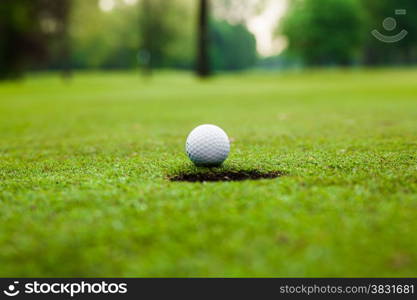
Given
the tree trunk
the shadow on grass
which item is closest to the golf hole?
the shadow on grass

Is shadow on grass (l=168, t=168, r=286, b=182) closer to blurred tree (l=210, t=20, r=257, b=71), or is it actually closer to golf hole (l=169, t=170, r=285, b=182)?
golf hole (l=169, t=170, r=285, b=182)

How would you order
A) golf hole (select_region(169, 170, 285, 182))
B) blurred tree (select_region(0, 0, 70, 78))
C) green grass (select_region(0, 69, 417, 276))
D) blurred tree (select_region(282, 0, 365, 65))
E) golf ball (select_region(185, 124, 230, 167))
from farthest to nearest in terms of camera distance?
blurred tree (select_region(282, 0, 365, 65)), blurred tree (select_region(0, 0, 70, 78)), golf ball (select_region(185, 124, 230, 167)), golf hole (select_region(169, 170, 285, 182)), green grass (select_region(0, 69, 417, 276))

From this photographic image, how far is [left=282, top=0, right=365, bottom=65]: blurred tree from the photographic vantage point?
50219 mm

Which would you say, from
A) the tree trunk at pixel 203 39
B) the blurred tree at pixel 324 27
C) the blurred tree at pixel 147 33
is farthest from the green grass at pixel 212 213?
the blurred tree at pixel 147 33

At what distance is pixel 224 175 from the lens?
13.3 feet

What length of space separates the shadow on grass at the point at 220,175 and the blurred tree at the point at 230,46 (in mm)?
77668

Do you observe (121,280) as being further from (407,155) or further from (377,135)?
(377,135)

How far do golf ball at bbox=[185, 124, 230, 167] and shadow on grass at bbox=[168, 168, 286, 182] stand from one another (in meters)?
0.12

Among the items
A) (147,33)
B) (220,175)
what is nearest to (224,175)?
(220,175)

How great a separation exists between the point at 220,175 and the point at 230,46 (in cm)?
8333

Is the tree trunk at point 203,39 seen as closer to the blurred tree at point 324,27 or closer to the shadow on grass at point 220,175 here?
the blurred tree at point 324,27

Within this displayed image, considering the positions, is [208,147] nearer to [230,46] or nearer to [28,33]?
[28,33]

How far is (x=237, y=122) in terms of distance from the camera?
8938mm

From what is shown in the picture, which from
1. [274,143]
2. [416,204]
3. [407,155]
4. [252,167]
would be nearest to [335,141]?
[274,143]
